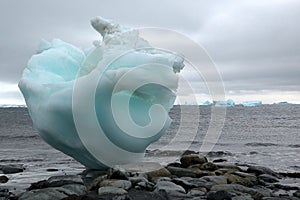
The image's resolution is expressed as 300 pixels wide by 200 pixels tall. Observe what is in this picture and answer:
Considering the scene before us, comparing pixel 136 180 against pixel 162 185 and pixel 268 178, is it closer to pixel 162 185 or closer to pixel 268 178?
pixel 162 185

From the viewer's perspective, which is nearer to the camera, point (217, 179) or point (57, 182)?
point (57, 182)

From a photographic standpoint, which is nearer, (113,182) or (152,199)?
(152,199)

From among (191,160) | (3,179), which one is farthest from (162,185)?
(3,179)

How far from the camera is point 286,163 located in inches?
782

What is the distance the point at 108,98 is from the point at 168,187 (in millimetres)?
2677

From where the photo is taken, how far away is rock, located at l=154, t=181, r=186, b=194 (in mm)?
11366

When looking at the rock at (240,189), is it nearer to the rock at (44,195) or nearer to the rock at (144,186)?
the rock at (144,186)

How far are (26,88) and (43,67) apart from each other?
37.3 inches

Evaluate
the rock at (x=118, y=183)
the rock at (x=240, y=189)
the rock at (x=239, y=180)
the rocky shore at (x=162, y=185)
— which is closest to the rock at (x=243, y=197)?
the rocky shore at (x=162, y=185)

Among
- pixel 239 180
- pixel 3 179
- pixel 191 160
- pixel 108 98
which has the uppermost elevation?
pixel 108 98

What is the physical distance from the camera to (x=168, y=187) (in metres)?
11.6

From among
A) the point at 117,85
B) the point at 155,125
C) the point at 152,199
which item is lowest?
the point at 152,199

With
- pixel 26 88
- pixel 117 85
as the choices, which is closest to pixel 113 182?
pixel 117 85

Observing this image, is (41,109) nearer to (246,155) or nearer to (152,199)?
(152,199)
